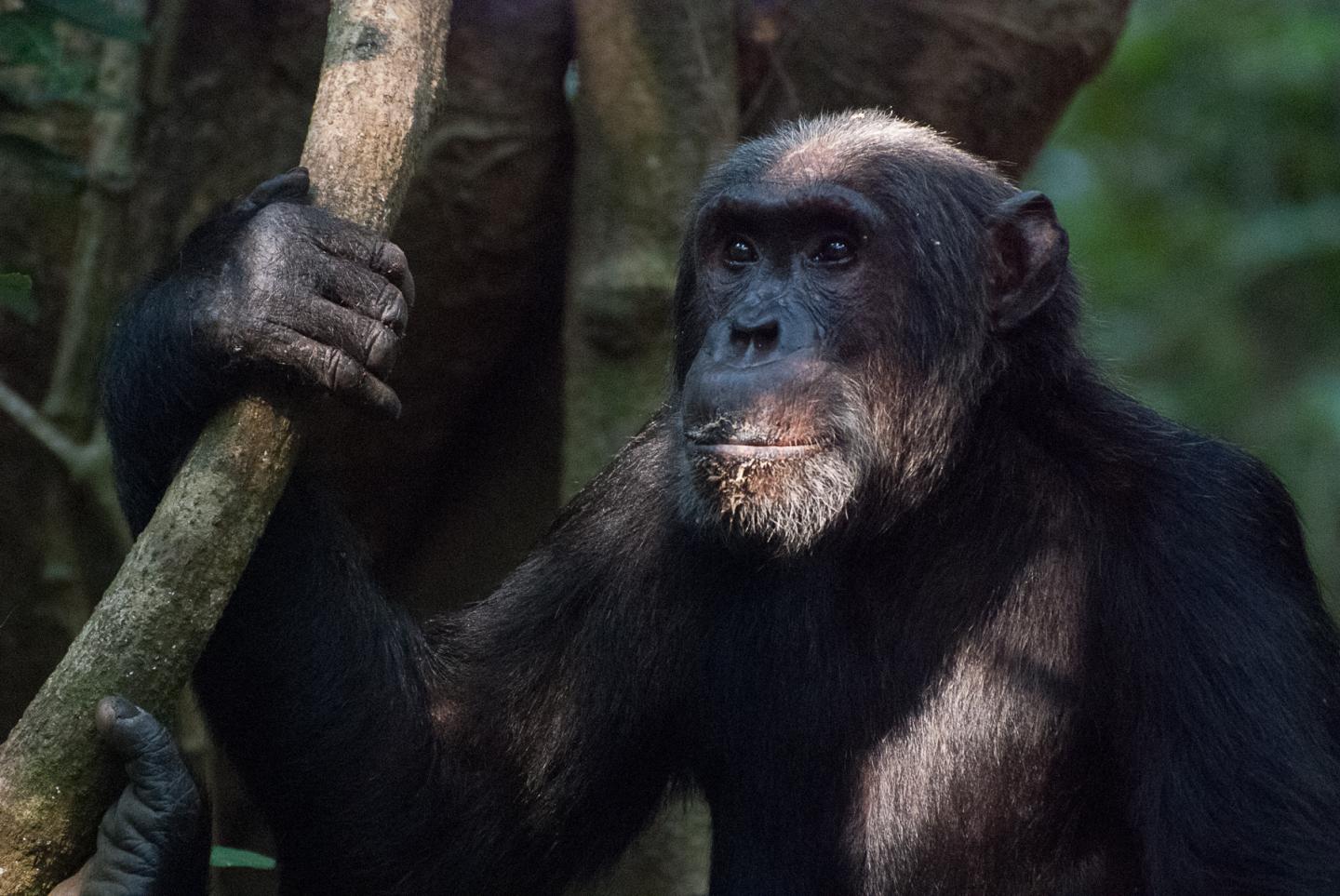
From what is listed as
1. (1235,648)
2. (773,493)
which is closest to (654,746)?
(773,493)

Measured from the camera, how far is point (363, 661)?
4.55 m

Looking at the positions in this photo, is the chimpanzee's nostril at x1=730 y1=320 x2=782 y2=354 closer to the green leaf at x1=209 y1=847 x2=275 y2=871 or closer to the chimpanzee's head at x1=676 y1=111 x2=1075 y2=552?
the chimpanzee's head at x1=676 y1=111 x2=1075 y2=552

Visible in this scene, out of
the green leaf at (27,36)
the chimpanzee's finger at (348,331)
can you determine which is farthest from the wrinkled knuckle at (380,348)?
the green leaf at (27,36)

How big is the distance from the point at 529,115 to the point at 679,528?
2.96 metres

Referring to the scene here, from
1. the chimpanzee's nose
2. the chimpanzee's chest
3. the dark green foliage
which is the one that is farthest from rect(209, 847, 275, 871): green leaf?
the dark green foliage

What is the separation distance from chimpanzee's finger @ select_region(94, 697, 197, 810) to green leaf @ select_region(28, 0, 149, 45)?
87.8 inches

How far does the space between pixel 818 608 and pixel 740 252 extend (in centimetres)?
100

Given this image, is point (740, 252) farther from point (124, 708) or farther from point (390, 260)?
point (124, 708)

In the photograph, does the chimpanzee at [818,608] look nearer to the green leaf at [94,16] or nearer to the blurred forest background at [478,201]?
the green leaf at [94,16]

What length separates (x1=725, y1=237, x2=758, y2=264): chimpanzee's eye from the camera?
477 centimetres

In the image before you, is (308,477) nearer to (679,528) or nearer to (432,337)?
(679,528)

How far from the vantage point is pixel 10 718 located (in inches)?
277

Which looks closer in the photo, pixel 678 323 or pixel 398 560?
pixel 678 323

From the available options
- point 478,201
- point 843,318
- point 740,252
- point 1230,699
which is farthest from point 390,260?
point 478,201
